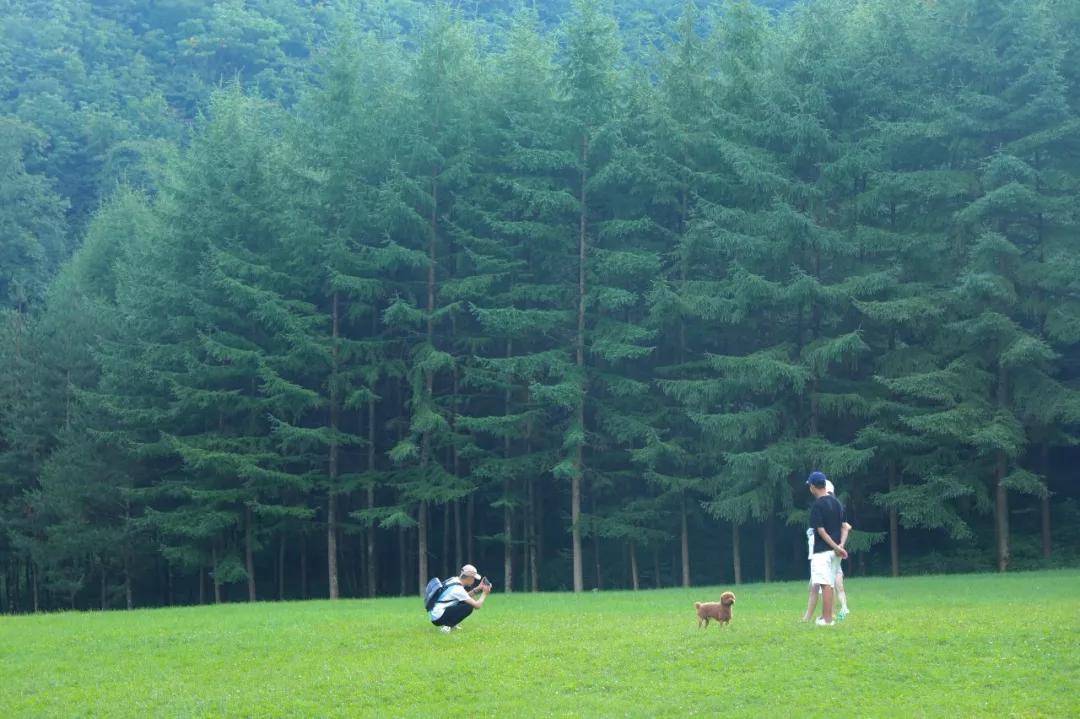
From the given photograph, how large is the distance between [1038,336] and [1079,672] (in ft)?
67.3

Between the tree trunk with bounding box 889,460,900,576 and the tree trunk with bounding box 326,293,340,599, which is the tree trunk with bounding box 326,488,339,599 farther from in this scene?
the tree trunk with bounding box 889,460,900,576

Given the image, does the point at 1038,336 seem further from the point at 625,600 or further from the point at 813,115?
the point at 625,600

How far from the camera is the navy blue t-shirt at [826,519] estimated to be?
16578mm

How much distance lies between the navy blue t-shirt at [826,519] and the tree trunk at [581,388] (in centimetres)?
1847

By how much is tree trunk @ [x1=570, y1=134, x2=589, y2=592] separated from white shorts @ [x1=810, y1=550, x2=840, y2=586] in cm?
1810

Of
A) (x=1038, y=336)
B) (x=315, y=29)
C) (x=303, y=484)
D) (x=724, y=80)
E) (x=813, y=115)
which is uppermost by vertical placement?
(x=315, y=29)

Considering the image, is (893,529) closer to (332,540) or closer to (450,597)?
(332,540)

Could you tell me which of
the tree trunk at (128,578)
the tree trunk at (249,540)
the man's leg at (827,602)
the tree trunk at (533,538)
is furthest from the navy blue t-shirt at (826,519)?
the tree trunk at (128,578)

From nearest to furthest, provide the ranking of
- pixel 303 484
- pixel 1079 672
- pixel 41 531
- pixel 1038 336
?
pixel 1079 672, pixel 1038 336, pixel 303 484, pixel 41 531

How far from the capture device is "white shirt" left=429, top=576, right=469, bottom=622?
18.8m

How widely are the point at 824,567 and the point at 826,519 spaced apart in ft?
2.21

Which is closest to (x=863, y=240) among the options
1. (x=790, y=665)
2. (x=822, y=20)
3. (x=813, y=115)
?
(x=813, y=115)

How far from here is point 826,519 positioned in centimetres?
1658

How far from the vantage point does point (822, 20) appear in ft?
121
